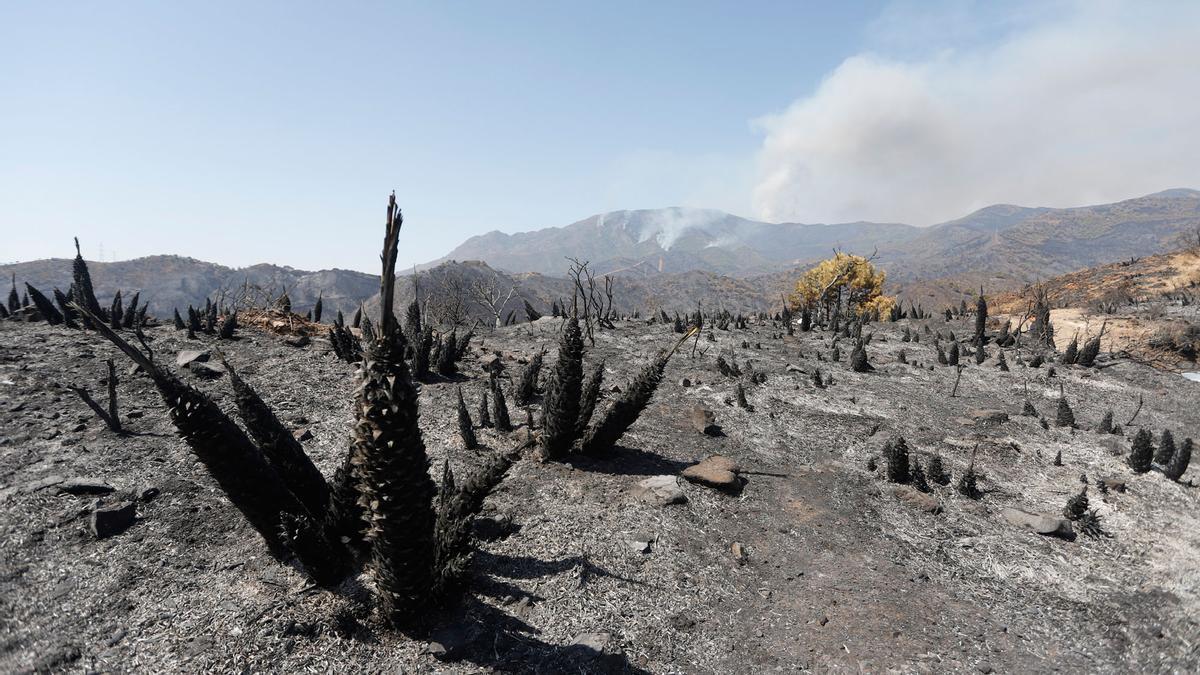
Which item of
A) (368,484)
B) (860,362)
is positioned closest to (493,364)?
(368,484)

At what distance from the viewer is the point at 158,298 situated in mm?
102125

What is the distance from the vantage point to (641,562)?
865cm

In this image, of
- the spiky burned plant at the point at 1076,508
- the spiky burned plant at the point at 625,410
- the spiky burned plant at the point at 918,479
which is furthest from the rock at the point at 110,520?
the spiky burned plant at the point at 1076,508

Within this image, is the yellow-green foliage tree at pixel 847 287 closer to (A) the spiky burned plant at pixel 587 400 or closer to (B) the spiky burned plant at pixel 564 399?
(A) the spiky burned plant at pixel 587 400

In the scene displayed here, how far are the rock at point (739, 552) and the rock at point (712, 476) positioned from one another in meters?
1.86

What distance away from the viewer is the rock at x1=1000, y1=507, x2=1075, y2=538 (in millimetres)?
10320

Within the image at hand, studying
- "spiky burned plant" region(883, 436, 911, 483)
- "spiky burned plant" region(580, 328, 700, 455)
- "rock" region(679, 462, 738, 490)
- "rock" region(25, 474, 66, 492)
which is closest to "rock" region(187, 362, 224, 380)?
"rock" region(25, 474, 66, 492)

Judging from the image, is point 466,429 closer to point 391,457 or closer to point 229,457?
point 229,457

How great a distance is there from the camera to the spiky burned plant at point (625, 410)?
11438mm

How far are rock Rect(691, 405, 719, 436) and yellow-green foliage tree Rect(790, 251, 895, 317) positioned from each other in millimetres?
28523

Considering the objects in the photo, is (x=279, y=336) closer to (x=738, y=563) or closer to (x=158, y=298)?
(x=738, y=563)

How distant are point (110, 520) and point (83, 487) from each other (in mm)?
1545

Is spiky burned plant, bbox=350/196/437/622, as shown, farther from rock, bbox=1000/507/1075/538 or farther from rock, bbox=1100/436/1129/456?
rock, bbox=1100/436/1129/456

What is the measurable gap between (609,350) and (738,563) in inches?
638
